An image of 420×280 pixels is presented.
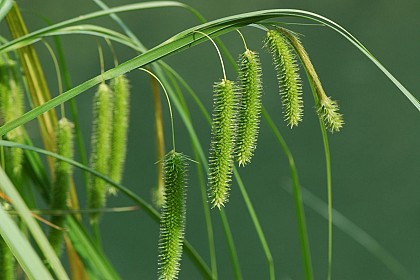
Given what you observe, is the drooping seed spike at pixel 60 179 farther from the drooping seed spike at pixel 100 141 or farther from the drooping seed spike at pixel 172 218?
the drooping seed spike at pixel 172 218

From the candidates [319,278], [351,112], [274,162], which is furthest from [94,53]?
[319,278]

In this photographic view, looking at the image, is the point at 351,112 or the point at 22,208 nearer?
the point at 22,208

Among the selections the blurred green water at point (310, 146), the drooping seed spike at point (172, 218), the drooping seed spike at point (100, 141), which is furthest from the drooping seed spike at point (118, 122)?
the blurred green water at point (310, 146)

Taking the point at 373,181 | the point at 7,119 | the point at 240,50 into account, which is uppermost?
the point at 240,50

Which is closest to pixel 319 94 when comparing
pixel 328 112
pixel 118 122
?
pixel 328 112

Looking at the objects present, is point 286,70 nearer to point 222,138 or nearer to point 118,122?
point 222,138

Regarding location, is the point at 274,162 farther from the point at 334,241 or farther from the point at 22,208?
the point at 22,208
